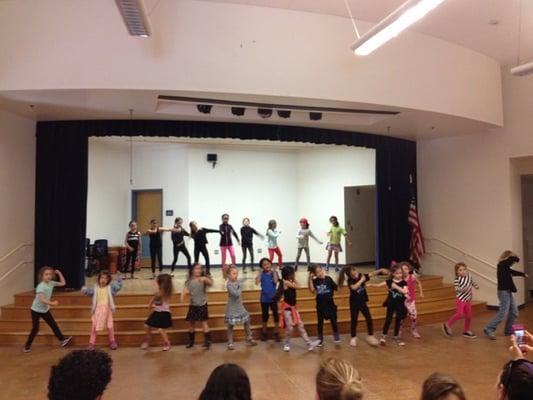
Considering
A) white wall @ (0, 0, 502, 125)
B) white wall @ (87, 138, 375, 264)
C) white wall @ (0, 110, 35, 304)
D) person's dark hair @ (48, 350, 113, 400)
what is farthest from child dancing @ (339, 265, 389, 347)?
white wall @ (0, 110, 35, 304)

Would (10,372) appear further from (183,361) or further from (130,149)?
(130,149)

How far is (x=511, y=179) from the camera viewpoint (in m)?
9.64

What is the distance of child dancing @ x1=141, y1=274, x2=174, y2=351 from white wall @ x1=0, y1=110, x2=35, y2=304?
→ 3.07m

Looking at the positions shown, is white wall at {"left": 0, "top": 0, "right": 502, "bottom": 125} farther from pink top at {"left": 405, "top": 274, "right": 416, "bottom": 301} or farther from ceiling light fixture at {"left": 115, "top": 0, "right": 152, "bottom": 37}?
pink top at {"left": 405, "top": 274, "right": 416, "bottom": 301}

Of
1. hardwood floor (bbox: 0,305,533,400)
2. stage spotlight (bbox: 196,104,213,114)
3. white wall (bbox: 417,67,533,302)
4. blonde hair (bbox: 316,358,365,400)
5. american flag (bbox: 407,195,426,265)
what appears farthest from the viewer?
american flag (bbox: 407,195,426,265)

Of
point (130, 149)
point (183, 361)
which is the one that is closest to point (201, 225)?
point (130, 149)

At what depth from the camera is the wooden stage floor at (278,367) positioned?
498 centimetres

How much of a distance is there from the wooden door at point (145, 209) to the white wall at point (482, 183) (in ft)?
24.8

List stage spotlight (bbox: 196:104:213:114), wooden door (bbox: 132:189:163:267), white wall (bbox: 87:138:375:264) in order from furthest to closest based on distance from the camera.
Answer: wooden door (bbox: 132:189:163:267) < white wall (bbox: 87:138:375:264) < stage spotlight (bbox: 196:104:213:114)

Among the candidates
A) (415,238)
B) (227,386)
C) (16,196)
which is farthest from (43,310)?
(415,238)

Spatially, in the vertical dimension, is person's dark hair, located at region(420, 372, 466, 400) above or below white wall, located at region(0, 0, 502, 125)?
below

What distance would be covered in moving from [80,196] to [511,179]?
9.25 m

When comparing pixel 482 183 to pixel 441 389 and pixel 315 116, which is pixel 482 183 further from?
pixel 441 389

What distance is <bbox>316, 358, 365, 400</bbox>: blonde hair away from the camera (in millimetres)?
1831
